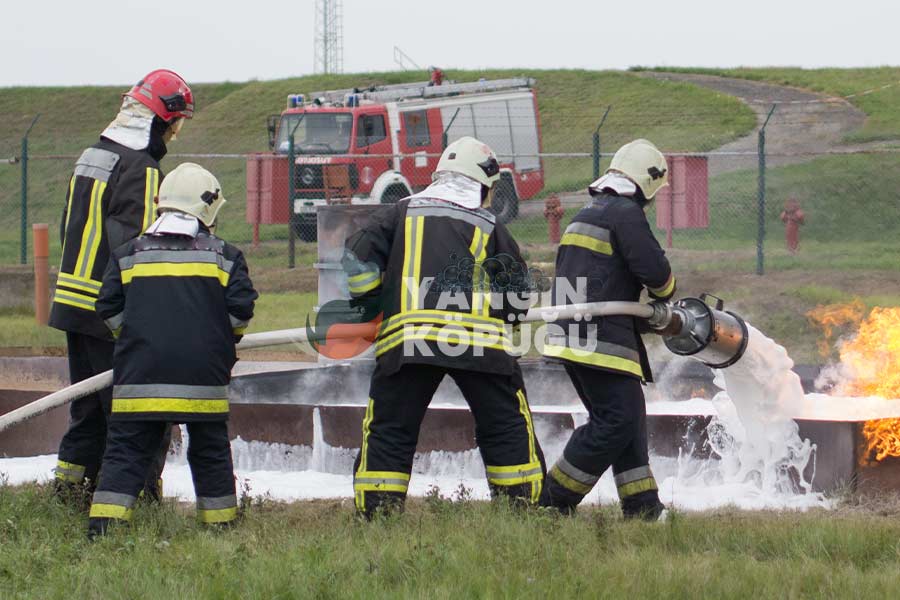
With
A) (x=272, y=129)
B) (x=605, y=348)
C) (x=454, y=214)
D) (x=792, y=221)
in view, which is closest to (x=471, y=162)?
(x=454, y=214)

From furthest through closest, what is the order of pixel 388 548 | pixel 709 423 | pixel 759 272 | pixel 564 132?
pixel 564 132 < pixel 759 272 < pixel 709 423 < pixel 388 548

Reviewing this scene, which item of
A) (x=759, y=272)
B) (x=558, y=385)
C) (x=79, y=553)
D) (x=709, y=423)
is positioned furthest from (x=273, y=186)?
(x=79, y=553)

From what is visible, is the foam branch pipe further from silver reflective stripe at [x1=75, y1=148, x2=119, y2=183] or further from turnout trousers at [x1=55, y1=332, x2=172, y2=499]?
silver reflective stripe at [x1=75, y1=148, x2=119, y2=183]

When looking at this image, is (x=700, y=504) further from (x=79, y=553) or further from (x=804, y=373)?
(x=79, y=553)

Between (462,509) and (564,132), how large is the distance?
27998 mm

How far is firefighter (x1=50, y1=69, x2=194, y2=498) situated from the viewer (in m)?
5.68

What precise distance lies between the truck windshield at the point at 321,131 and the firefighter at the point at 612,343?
15.3 metres

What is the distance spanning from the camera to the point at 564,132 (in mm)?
32656

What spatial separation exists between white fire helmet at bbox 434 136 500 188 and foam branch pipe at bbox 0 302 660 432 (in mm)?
666

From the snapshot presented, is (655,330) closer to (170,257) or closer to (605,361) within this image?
(605,361)

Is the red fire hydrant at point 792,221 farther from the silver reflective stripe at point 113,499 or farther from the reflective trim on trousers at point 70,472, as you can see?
the silver reflective stripe at point 113,499

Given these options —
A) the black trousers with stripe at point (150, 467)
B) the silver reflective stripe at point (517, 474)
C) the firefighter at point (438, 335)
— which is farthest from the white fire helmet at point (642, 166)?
the black trousers with stripe at point (150, 467)

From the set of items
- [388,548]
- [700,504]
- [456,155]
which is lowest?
[700,504]

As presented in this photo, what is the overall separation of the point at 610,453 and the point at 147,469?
204 centimetres
